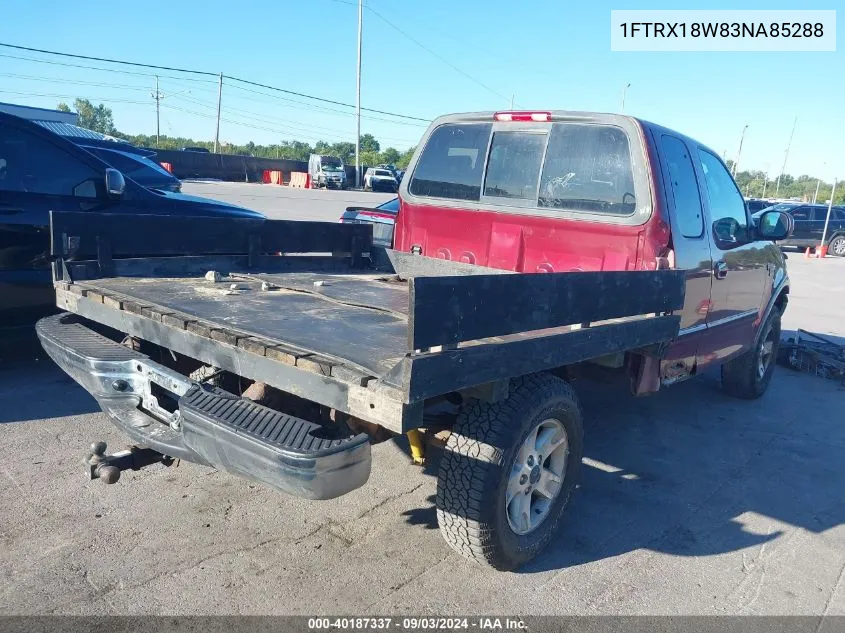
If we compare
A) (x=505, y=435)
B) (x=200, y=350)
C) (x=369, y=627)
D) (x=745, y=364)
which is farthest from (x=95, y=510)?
(x=745, y=364)

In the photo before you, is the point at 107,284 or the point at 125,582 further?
the point at 107,284

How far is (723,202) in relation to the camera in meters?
4.90

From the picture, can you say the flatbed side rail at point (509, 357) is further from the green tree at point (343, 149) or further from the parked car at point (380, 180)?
the green tree at point (343, 149)

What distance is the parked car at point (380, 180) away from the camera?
1687 inches

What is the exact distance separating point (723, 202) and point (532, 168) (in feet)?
5.03

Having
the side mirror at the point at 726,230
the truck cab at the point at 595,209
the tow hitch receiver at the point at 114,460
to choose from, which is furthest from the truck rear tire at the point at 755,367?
the tow hitch receiver at the point at 114,460

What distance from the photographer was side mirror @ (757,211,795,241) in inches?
205

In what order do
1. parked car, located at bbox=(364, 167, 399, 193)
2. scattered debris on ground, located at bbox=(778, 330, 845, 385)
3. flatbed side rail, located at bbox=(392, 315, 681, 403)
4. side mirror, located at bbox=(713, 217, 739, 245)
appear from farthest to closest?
parked car, located at bbox=(364, 167, 399, 193) → scattered debris on ground, located at bbox=(778, 330, 845, 385) → side mirror, located at bbox=(713, 217, 739, 245) → flatbed side rail, located at bbox=(392, 315, 681, 403)

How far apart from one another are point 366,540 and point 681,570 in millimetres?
1514

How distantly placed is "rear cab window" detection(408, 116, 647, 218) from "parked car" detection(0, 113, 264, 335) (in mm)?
2599

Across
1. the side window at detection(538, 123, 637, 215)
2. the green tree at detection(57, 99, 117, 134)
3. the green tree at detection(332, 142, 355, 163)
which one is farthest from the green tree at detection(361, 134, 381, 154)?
the side window at detection(538, 123, 637, 215)

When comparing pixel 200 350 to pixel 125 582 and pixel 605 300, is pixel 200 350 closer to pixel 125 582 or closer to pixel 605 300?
pixel 125 582

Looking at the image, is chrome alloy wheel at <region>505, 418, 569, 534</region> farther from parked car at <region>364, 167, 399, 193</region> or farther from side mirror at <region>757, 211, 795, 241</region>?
parked car at <region>364, 167, 399, 193</region>

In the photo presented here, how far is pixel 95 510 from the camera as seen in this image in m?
3.36
